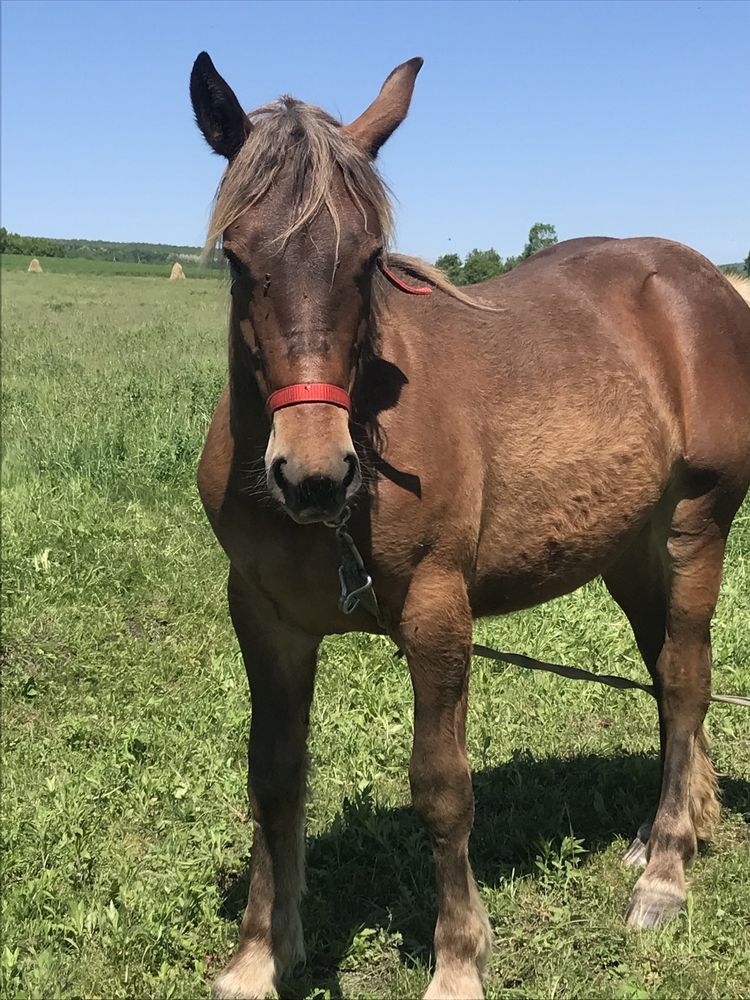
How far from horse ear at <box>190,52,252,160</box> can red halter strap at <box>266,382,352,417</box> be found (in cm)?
72

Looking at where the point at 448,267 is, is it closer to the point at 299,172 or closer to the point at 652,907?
the point at 299,172

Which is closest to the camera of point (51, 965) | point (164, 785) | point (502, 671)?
Answer: point (51, 965)

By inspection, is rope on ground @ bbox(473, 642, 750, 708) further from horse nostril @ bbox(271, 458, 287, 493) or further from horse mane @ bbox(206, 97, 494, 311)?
horse mane @ bbox(206, 97, 494, 311)

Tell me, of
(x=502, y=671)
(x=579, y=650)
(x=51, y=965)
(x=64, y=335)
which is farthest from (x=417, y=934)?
(x=64, y=335)

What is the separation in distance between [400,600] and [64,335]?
52.6ft

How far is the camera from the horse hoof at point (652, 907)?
3145 mm

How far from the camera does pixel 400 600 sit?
8.32ft

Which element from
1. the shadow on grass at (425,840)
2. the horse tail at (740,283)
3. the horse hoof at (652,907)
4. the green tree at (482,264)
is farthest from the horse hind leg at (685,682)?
the green tree at (482,264)

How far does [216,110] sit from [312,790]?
2679 millimetres

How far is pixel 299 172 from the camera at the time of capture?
220 centimetres

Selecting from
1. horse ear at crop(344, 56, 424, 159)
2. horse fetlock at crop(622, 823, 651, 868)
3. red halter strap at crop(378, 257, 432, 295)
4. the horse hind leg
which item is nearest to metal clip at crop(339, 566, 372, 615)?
red halter strap at crop(378, 257, 432, 295)

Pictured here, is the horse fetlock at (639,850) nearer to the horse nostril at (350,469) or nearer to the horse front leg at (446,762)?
the horse front leg at (446,762)

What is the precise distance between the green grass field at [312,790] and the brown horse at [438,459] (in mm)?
217

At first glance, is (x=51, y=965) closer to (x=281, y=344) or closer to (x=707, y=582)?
(x=281, y=344)
